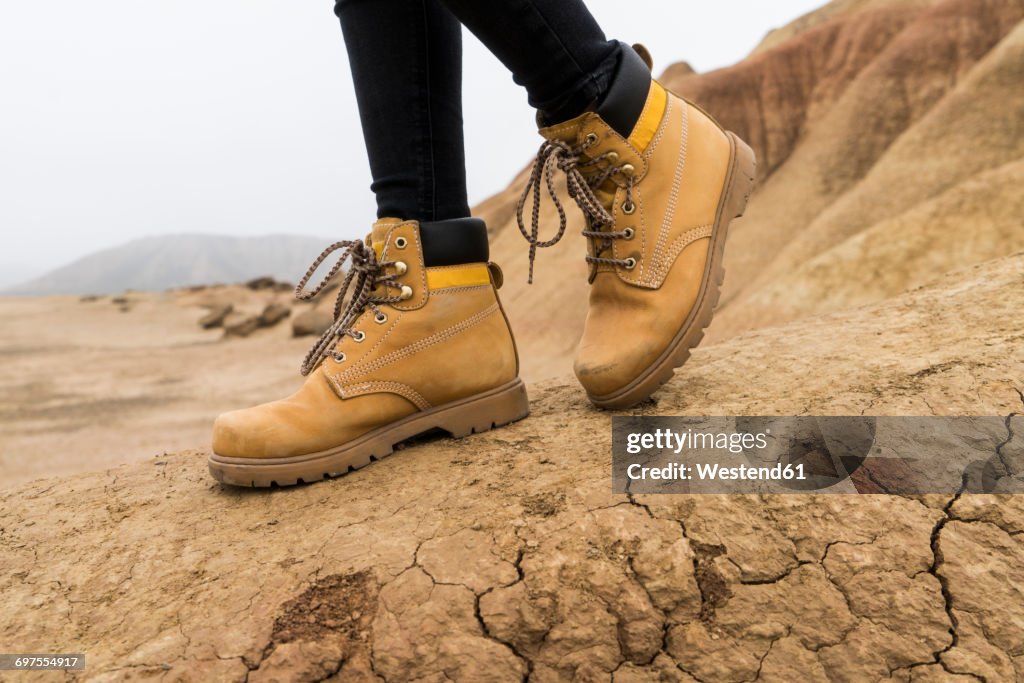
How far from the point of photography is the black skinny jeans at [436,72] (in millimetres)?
995

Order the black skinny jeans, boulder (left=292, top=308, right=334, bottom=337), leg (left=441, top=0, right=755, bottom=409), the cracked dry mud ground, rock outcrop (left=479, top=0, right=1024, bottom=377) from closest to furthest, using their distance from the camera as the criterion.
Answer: the cracked dry mud ground < the black skinny jeans < leg (left=441, top=0, right=755, bottom=409) < rock outcrop (left=479, top=0, right=1024, bottom=377) < boulder (left=292, top=308, right=334, bottom=337)

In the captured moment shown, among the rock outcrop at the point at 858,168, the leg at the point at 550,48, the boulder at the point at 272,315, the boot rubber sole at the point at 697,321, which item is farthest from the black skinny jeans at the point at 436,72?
the boulder at the point at 272,315

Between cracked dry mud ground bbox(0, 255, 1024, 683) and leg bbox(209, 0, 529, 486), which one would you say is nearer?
cracked dry mud ground bbox(0, 255, 1024, 683)

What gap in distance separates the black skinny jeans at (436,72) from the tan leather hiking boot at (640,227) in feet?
0.23

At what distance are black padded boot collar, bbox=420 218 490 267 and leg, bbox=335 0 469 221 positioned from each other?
0.03 m

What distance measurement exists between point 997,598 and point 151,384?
19.9ft

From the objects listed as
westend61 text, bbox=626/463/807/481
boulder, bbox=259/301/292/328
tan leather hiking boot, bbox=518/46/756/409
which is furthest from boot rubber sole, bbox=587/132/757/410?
boulder, bbox=259/301/292/328

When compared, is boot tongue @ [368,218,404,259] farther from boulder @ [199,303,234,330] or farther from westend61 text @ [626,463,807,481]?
boulder @ [199,303,234,330]

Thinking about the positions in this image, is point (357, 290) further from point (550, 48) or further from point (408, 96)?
point (550, 48)

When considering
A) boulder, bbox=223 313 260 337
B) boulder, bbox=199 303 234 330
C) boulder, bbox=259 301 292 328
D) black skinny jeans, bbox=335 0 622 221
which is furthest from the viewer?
boulder, bbox=199 303 234 330

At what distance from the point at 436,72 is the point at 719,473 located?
0.83 meters

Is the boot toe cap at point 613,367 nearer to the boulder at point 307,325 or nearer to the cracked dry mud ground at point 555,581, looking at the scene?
the cracked dry mud ground at point 555,581

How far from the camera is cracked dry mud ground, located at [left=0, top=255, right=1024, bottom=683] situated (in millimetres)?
735

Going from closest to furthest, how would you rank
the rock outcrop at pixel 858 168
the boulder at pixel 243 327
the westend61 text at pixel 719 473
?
the westend61 text at pixel 719 473
the rock outcrop at pixel 858 168
the boulder at pixel 243 327
